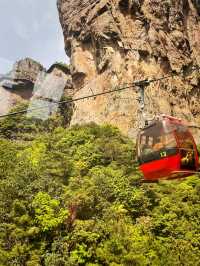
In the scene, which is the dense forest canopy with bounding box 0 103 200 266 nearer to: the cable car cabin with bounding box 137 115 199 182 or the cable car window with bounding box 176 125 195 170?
the cable car cabin with bounding box 137 115 199 182

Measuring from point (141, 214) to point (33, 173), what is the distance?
9.20 m

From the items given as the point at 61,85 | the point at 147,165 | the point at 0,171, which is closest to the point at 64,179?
the point at 0,171

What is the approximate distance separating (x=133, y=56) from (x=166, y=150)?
1588 inches

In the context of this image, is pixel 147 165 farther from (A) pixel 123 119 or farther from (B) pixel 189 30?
(B) pixel 189 30

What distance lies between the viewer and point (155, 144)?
17047mm

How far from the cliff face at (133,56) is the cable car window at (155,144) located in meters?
34.9

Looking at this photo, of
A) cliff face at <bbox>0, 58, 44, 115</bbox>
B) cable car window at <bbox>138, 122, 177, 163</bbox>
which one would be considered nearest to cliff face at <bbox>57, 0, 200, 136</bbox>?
cliff face at <bbox>0, 58, 44, 115</bbox>

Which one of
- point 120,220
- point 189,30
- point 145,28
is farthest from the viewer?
point 189,30

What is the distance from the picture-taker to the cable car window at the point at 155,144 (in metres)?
16.7

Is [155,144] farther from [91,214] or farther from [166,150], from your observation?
[91,214]

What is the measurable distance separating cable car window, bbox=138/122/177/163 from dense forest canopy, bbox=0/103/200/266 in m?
11.4

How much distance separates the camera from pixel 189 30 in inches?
2435

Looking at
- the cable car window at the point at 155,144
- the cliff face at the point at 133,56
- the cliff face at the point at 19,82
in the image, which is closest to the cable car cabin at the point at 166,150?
the cable car window at the point at 155,144

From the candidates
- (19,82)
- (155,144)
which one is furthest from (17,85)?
(155,144)
